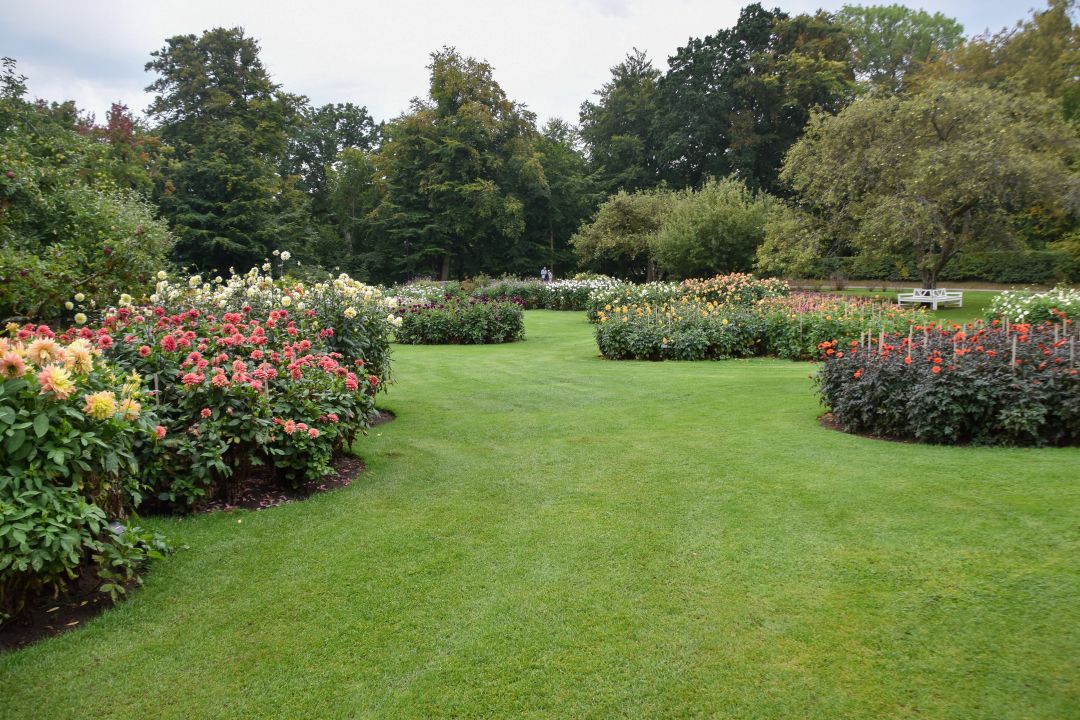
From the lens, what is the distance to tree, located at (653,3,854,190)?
120 feet

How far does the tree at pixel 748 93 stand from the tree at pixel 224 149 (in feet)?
71.0

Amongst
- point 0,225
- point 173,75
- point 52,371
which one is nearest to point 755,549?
point 52,371

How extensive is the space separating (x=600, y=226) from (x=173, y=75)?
22495 millimetres

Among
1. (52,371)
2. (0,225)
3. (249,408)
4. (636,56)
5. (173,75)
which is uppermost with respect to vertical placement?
(636,56)

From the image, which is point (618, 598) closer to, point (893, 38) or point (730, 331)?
point (730, 331)

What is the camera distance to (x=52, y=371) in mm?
2895

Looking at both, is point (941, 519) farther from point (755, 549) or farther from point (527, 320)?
point (527, 320)

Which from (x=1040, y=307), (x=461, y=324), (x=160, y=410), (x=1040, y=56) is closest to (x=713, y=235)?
(x=461, y=324)

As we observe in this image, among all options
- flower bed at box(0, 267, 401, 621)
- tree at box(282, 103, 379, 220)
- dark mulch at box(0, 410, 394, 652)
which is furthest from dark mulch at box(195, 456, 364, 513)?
tree at box(282, 103, 379, 220)

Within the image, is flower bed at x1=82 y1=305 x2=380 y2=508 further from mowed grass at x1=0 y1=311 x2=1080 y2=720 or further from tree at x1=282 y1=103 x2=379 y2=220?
tree at x1=282 y1=103 x2=379 y2=220

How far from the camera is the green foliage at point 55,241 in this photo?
688 cm

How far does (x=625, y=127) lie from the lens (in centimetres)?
4459

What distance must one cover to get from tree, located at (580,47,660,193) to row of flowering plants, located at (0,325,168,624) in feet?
129

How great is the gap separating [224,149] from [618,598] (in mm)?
32806
